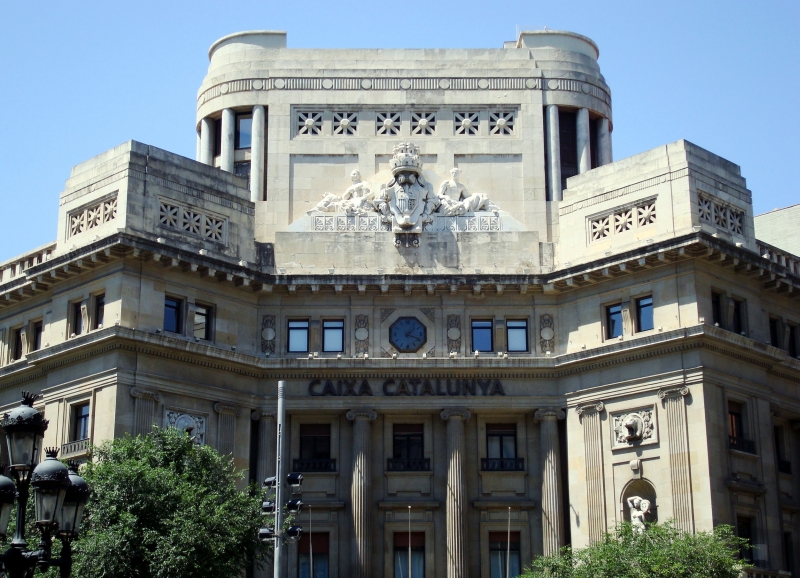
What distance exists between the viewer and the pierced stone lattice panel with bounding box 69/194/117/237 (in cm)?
5369

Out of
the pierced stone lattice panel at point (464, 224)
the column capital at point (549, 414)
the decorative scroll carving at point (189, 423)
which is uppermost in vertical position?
the pierced stone lattice panel at point (464, 224)

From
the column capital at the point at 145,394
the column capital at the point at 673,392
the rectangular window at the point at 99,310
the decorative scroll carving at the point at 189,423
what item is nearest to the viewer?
the column capital at the point at 145,394

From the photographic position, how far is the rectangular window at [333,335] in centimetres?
5659

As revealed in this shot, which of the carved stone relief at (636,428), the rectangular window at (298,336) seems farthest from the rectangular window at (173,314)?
the carved stone relief at (636,428)

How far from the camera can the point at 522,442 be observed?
56094 millimetres

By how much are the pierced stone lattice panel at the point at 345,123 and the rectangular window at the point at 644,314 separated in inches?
623

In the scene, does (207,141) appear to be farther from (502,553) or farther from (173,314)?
(502,553)

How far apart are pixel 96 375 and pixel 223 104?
16.4 metres

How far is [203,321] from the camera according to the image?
181 ft

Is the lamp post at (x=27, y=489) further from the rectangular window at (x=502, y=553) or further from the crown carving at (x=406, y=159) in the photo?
the crown carving at (x=406, y=159)

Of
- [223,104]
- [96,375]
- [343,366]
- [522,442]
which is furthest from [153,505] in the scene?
[223,104]

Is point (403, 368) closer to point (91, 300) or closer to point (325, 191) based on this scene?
point (325, 191)

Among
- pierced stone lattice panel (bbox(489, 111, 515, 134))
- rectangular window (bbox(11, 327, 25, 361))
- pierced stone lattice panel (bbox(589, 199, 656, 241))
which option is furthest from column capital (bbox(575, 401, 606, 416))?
rectangular window (bbox(11, 327, 25, 361))

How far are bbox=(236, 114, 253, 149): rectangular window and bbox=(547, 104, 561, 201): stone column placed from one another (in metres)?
14.1
